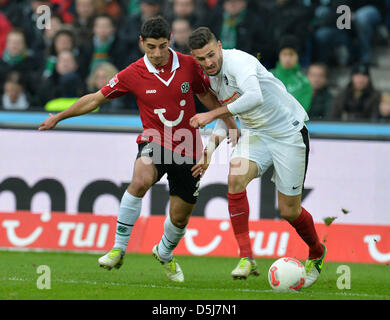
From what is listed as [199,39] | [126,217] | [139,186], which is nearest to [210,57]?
[199,39]

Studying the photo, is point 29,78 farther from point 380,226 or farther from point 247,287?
point 247,287

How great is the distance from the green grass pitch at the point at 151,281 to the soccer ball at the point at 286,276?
9 centimetres

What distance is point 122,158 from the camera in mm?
11812

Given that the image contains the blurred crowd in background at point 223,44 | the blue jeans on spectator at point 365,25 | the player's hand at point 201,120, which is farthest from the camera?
the blue jeans on spectator at point 365,25

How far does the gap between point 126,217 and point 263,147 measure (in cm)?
144

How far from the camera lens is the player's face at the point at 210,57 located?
7.54 meters

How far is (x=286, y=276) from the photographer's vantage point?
7.55 m

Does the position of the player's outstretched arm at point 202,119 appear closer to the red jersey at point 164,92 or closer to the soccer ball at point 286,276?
the red jersey at point 164,92

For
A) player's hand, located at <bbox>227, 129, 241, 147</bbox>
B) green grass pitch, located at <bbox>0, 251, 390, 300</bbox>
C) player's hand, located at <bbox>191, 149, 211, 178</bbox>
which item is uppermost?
player's hand, located at <bbox>227, 129, 241, 147</bbox>

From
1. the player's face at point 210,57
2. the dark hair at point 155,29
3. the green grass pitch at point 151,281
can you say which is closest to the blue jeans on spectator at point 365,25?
the green grass pitch at point 151,281

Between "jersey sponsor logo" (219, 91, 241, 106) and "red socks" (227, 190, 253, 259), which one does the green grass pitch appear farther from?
"jersey sponsor logo" (219, 91, 241, 106)

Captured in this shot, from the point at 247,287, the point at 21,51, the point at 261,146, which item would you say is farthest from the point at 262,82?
the point at 21,51

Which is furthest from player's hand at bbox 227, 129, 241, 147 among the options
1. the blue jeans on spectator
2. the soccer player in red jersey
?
the blue jeans on spectator

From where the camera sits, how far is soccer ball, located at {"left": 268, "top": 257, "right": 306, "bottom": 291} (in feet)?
24.8
